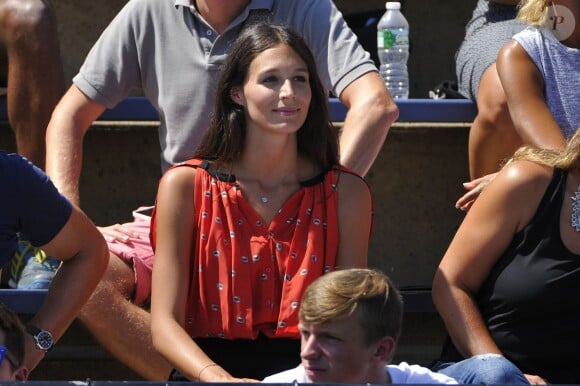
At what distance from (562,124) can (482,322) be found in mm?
916

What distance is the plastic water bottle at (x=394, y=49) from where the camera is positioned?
4.64 metres

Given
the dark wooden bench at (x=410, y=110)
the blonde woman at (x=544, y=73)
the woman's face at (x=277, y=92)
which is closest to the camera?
the woman's face at (x=277, y=92)

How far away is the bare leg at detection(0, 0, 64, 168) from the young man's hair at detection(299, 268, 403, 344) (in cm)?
185

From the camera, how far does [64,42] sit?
5059mm

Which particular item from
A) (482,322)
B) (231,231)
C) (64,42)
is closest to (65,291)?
(231,231)

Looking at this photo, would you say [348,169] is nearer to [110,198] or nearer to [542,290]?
[542,290]

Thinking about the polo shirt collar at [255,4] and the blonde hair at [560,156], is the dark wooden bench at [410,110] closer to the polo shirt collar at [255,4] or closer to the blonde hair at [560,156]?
the polo shirt collar at [255,4]

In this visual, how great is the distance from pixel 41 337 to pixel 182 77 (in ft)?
3.86

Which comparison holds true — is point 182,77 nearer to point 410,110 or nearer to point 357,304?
point 410,110

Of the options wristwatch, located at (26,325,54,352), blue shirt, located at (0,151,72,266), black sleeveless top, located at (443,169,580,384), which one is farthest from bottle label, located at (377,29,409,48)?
wristwatch, located at (26,325,54,352)

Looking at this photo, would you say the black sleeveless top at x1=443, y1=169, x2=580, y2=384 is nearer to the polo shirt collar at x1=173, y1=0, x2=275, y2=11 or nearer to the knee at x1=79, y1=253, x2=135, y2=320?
the knee at x1=79, y1=253, x2=135, y2=320

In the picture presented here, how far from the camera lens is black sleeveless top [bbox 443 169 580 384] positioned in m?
3.21

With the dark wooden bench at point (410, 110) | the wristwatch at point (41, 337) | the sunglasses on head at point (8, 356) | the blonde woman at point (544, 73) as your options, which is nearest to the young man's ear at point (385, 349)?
the sunglasses on head at point (8, 356)

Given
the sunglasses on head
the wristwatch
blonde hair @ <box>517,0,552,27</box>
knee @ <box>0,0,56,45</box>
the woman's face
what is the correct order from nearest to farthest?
the sunglasses on head, the wristwatch, the woman's face, blonde hair @ <box>517,0,552,27</box>, knee @ <box>0,0,56,45</box>
